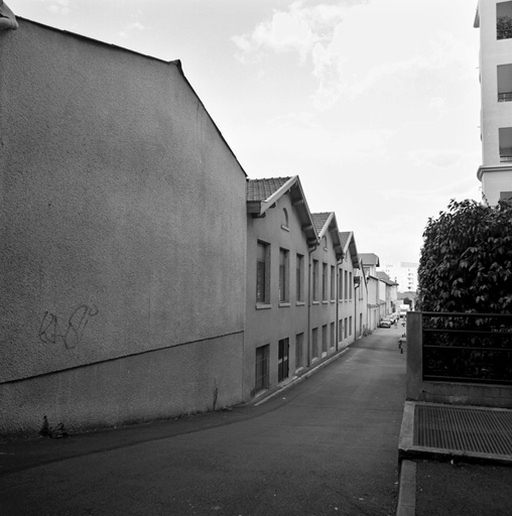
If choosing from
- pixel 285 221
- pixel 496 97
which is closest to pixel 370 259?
pixel 496 97

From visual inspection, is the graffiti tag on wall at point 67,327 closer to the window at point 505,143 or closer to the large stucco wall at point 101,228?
the large stucco wall at point 101,228

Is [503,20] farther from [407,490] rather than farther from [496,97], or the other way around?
[407,490]

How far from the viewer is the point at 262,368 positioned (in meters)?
17.0

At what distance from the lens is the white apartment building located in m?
21.5

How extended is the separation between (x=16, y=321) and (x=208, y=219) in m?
6.18

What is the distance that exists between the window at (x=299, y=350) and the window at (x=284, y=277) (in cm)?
298

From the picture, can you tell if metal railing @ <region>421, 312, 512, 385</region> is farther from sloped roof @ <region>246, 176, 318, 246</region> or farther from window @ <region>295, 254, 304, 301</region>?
window @ <region>295, 254, 304, 301</region>

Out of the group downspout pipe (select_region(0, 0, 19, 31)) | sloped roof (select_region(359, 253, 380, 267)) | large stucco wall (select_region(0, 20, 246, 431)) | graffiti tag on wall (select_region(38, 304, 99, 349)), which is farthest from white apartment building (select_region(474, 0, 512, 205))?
sloped roof (select_region(359, 253, 380, 267))

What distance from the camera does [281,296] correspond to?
19719mm

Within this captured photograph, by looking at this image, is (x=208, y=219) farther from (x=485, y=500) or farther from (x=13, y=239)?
(x=485, y=500)

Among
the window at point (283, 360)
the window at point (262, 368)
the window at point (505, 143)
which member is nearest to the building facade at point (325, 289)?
the window at point (283, 360)

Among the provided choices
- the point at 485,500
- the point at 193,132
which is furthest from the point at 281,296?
the point at 485,500

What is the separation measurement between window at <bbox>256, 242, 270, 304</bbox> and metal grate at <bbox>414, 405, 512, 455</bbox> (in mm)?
10405

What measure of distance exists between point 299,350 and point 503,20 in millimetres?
18050
